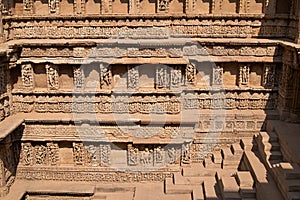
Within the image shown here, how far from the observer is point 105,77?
10.2 m

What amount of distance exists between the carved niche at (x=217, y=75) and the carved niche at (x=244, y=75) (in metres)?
0.59

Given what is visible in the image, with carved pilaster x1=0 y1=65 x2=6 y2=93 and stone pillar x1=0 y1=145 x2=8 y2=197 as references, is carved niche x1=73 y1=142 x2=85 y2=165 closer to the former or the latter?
stone pillar x1=0 y1=145 x2=8 y2=197

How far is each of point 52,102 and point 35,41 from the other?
1864mm

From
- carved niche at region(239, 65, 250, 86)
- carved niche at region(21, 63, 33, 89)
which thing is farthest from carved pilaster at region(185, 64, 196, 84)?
carved niche at region(21, 63, 33, 89)

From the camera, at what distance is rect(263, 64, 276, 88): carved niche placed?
405 inches

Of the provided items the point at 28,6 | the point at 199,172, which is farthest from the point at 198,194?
the point at 28,6

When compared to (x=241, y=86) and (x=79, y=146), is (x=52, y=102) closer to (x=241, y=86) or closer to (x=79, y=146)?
(x=79, y=146)

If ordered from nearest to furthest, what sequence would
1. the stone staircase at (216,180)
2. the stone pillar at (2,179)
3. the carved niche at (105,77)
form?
the stone staircase at (216,180)
the stone pillar at (2,179)
the carved niche at (105,77)

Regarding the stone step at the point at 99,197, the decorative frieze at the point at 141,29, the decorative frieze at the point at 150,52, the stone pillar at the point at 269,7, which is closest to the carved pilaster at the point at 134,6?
the decorative frieze at the point at 141,29

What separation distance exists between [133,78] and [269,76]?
4.09 meters

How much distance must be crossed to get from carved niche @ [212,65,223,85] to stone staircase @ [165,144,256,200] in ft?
6.42

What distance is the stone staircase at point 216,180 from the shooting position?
8484 mm

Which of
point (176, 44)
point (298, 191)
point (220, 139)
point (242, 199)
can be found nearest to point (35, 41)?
point (176, 44)

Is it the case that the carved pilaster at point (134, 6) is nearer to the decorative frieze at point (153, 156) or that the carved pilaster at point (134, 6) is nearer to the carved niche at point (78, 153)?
the decorative frieze at point (153, 156)
